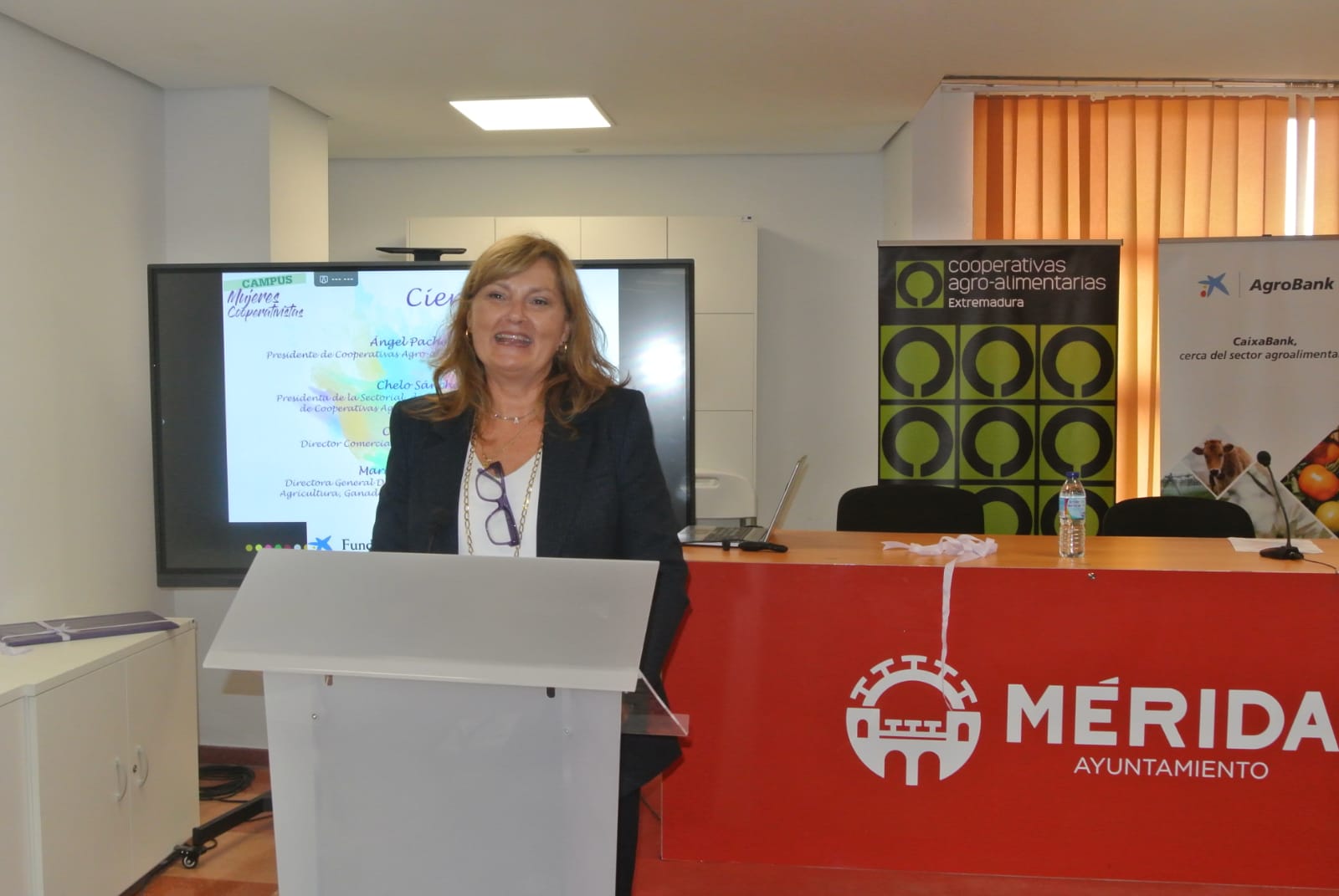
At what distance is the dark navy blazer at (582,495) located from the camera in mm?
1551

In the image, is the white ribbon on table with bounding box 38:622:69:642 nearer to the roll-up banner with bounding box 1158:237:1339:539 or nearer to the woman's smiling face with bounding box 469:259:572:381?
the woman's smiling face with bounding box 469:259:572:381

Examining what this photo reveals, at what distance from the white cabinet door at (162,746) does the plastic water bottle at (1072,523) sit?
2.57 m

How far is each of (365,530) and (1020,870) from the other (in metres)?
2.10

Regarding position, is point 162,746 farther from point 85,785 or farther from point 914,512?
point 914,512

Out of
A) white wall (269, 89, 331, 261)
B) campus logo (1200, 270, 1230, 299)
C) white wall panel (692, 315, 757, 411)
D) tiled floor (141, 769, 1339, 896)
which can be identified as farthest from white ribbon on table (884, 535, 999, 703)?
white wall (269, 89, 331, 261)

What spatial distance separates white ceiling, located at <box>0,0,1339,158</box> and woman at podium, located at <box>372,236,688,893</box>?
194 centimetres

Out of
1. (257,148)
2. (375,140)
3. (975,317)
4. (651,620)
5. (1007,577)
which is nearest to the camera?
(651,620)

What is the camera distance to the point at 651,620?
1.53 m

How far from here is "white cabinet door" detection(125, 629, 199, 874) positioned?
298 cm

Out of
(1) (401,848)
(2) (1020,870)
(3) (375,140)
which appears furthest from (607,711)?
(3) (375,140)

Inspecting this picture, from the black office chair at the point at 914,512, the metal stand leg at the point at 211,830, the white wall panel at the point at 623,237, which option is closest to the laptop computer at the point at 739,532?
the black office chair at the point at 914,512

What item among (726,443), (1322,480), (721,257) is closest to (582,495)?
(726,443)

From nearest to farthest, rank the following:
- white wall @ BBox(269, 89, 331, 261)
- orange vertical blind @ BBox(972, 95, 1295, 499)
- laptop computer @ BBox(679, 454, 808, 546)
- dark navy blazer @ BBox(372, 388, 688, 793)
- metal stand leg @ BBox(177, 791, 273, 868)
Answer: dark navy blazer @ BBox(372, 388, 688, 793) → laptop computer @ BBox(679, 454, 808, 546) → metal stand leg @ BBox(177, 791, 273, 868) → white wall @ BBox(269, 89, 331, 261) → orange vertical blind @ BBox(972, 95, 1295, 499)

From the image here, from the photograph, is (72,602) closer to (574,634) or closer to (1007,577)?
(1007,577)
